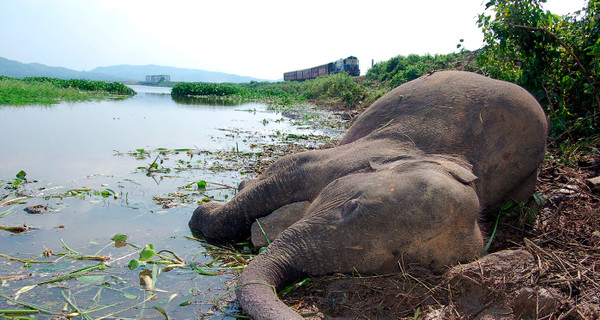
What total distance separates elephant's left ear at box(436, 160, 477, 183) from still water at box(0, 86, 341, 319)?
5.74ft

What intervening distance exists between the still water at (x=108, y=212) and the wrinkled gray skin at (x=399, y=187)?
0.53m

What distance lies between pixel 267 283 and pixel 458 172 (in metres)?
1.55

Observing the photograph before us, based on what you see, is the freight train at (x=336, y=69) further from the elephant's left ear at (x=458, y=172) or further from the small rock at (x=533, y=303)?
the small rock at (x=533, y=303)

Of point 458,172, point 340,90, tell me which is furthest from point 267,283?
point 340,90

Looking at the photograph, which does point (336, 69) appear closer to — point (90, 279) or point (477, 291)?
point (90, 279)

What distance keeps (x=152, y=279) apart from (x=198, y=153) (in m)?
5.25

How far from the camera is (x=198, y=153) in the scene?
8320 mm

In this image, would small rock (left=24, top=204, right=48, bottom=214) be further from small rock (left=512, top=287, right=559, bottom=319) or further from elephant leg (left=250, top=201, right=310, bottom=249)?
small rock (left=512, top=287, right=559, bottom=319)

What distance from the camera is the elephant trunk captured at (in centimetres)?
233

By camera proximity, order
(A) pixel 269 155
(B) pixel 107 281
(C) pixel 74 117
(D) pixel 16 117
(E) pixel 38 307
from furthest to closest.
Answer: (C) pixel 74 117, (D) pixel 16 117, (A) pixel 269 155, (B) pixel 107 281, (E) pixel 38 307

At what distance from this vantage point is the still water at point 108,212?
2.94m

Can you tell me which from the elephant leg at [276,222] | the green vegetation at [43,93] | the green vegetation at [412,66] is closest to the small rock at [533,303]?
the elephant leg at [276,222]

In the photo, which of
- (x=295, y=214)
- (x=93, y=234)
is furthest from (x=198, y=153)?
(x=295, y=214)

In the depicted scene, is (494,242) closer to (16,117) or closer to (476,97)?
(476,97)
